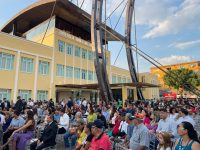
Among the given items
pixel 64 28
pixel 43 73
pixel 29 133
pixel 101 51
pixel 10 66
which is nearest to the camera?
pixel 29 133

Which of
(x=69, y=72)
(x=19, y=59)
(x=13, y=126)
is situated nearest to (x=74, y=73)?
(x=69, y=72)

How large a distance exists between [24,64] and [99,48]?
14.0 metres

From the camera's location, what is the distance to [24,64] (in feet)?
79.6

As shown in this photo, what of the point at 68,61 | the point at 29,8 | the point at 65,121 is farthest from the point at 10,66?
the point at 65,121

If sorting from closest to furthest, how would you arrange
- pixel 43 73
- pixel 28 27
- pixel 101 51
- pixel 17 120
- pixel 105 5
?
1. pixel 17 120
2. pixel 101 51
3. pixel 105 5
4. pixel 43 73
5. pixel 28 27

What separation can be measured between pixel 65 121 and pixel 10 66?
15.8 metres

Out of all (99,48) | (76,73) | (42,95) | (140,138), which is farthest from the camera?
(76,73)

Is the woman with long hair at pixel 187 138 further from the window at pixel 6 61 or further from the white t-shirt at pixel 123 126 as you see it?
the window at pixel 6 61

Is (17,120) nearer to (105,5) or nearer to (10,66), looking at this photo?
(105,5)

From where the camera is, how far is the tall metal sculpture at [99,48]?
12553 mm

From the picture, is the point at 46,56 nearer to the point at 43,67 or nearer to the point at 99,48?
the point at 43,67

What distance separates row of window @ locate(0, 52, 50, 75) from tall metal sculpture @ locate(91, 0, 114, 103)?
500 inches

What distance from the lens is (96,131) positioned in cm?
432

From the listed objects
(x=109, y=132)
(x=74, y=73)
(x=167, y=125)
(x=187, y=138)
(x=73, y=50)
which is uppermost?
(x=73, y=50)
